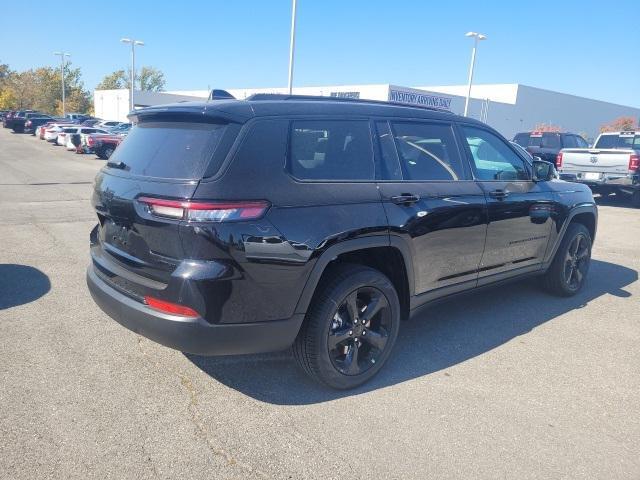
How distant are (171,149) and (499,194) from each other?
8.91 ft

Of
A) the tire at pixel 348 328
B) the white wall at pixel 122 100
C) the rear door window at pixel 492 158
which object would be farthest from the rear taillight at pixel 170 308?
the white wall at pixel 122 100

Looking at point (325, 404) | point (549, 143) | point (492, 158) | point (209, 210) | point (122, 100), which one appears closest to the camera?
point (209, 210)

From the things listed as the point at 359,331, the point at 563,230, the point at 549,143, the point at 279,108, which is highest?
the point at 549,143

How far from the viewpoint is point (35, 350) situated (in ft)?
11.7

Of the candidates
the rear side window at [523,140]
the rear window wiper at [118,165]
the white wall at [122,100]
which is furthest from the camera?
the white wall at [122,100]

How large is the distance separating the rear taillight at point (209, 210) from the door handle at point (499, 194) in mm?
2250

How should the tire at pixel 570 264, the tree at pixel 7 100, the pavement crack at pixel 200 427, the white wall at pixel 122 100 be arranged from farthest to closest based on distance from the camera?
1. the tree at pixel 7 100
2. the white wall at pixel 122 100
3. the tire at pixel 570 264
4. the pavement crack at pixel 200 427

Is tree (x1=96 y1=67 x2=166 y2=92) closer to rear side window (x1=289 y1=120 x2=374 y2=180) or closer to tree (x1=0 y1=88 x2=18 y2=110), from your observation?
tree (x1=0 y1=88 x2=18 y2=110)

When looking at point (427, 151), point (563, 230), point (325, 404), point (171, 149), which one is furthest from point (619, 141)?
point (171, 149)

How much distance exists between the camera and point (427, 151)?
12.4ft

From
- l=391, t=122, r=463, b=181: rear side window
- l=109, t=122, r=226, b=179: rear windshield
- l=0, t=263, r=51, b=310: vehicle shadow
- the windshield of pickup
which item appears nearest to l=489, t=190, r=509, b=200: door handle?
l=391, t=122, r=463, b=181: rear side window

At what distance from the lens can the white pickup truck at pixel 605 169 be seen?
478 inches

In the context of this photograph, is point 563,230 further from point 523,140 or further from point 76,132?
point 76,132

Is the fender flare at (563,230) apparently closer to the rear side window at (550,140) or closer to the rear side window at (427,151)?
the rear side window at (427,151)
